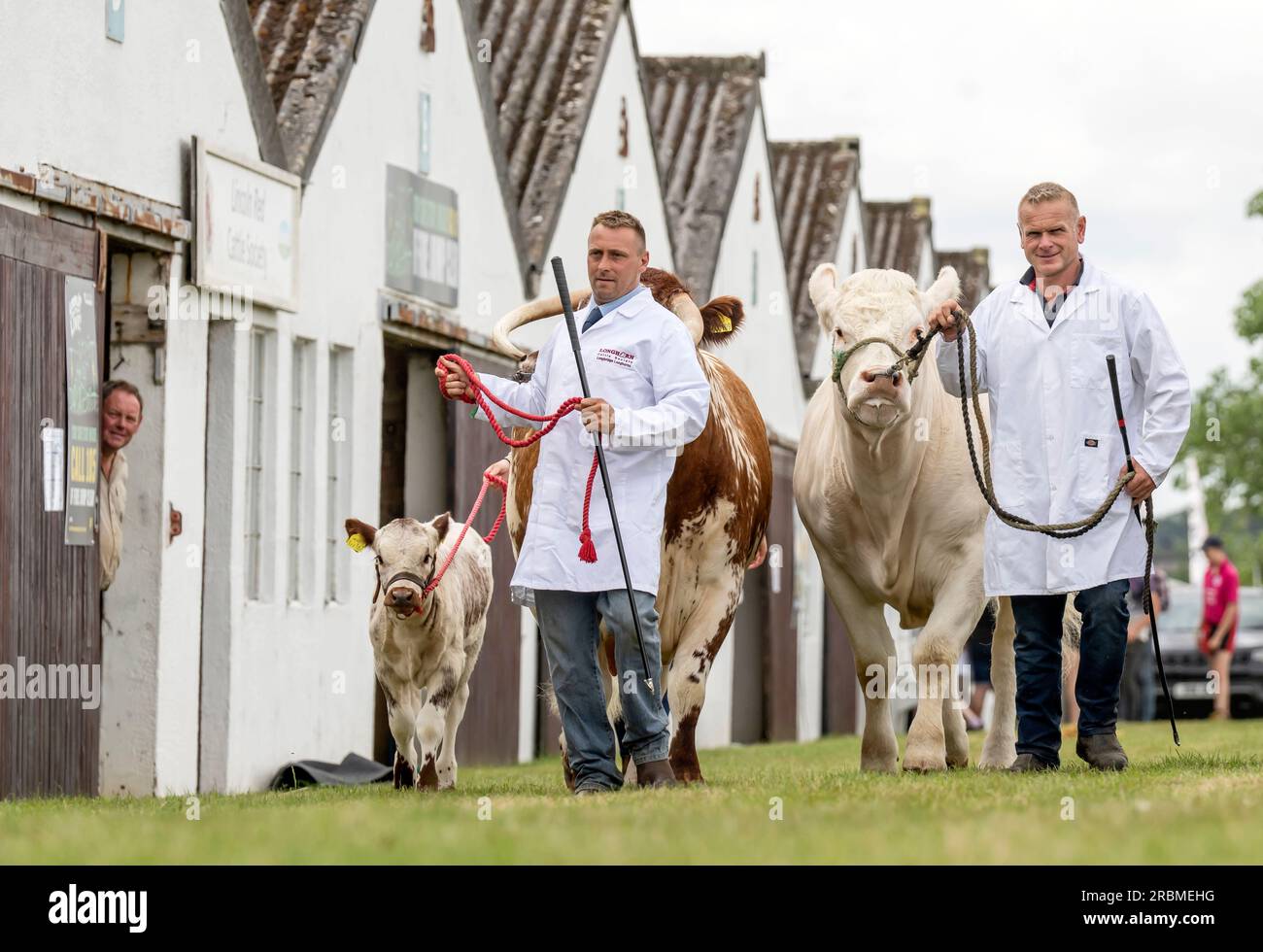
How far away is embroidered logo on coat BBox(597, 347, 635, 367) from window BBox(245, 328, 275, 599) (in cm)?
686

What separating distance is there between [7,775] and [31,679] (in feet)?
1.87

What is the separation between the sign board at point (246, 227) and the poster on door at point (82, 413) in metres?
1.64

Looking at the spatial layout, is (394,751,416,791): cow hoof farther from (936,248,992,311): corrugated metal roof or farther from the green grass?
(936,248,992,311): corrugated metal roof

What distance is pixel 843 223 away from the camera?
37.4 m

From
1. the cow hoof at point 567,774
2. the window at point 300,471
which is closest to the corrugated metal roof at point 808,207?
the window at point 300,471

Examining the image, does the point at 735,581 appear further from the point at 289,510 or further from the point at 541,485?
the point at 289,510

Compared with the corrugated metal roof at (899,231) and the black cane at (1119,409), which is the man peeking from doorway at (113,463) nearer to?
the black cane at (1119,409)

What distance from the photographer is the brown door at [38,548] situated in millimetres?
11461

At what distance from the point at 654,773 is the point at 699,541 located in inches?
58.0

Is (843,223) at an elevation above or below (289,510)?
above

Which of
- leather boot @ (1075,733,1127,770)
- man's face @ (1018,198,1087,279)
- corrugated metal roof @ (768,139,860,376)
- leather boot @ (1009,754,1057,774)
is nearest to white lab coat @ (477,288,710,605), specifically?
man's face @ (1018,198,1087,279)

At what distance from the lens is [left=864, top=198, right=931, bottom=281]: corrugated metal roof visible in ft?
154
